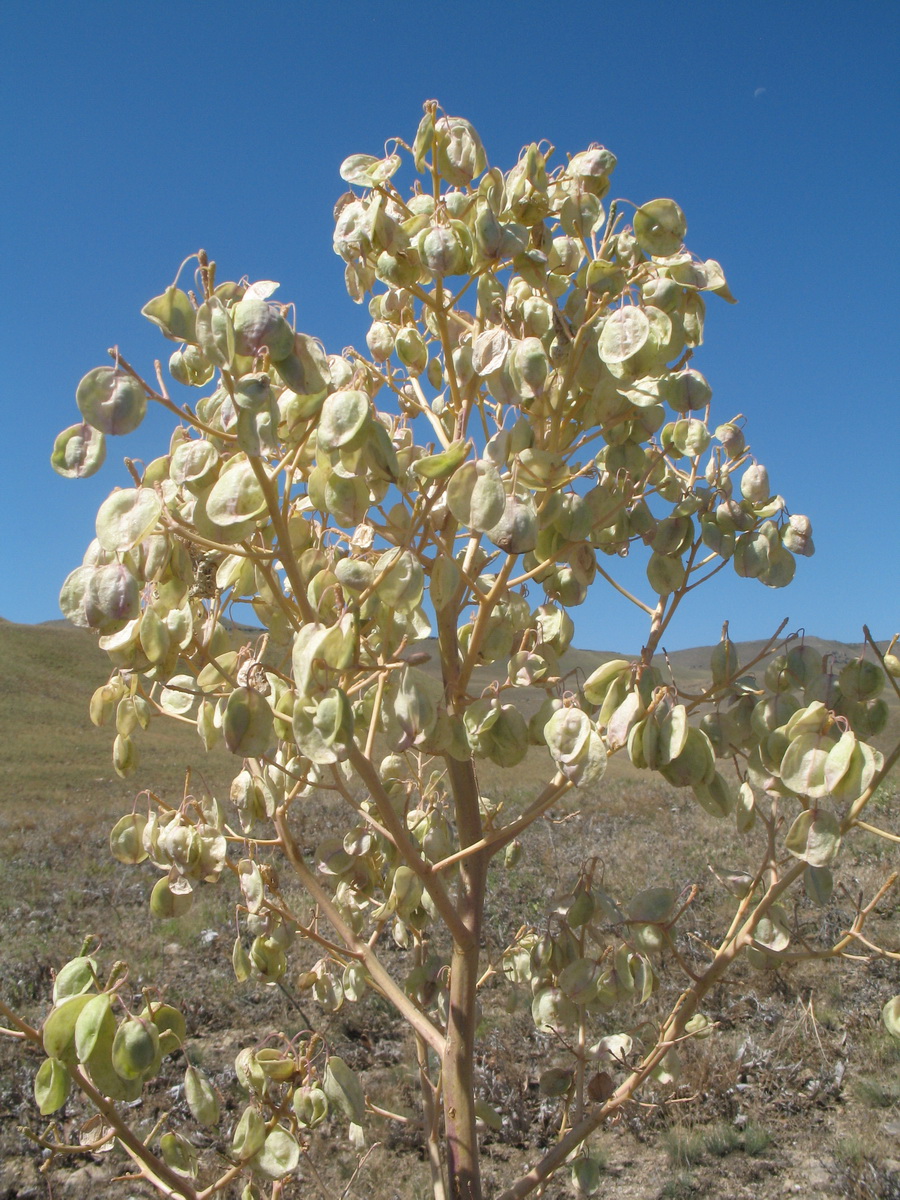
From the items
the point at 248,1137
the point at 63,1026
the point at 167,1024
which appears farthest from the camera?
the point at 248,1137

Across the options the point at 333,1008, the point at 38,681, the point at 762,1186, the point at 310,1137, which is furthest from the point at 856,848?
the point at 38,681

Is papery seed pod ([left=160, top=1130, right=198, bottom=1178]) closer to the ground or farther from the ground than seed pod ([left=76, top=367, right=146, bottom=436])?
closer to the ground

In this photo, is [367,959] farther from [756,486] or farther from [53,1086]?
[756,486]

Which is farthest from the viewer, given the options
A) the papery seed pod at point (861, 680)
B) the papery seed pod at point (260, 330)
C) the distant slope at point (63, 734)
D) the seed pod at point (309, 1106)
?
the distant slope at point (63, 734)

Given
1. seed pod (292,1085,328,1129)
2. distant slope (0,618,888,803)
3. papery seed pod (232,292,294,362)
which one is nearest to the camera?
papery seed pod (232,292,294,362)

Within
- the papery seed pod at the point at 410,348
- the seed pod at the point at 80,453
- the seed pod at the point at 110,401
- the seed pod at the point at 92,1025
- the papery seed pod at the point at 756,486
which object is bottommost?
the seed pod at the point at 92,1025

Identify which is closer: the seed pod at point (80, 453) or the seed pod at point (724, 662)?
the seed pod at point (80, 453)

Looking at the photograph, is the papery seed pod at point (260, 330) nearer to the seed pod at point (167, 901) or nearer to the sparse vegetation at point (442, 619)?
the sparse vegetation at point (442, 619)

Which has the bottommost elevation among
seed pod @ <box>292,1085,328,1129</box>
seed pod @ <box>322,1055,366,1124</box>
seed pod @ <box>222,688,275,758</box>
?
seed pod @ <box>292,1085,328,1129</box>

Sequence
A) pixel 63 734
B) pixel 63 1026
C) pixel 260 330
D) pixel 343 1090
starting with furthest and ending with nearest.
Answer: pixel 63 734 → pixel 343 1090 → pixel 63 1026 → pixel 260 330

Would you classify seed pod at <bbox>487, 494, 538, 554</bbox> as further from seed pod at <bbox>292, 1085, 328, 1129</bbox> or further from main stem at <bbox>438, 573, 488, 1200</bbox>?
seed pod at <bbox>292, 1085, 328, 1129</bbox>

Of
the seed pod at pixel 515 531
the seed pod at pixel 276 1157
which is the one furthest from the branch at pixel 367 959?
the seed pod at pixel 515 531

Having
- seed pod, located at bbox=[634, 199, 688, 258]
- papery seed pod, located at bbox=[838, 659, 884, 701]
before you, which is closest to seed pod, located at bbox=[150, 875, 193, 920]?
papery seed pod, located at bbox=[838, 659, 884, 701]

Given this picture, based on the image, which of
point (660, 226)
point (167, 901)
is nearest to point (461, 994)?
point (167, 901)
